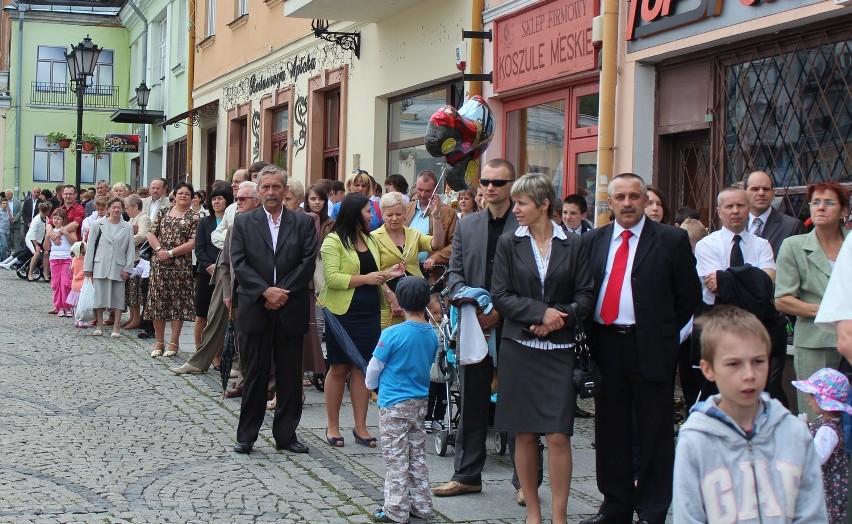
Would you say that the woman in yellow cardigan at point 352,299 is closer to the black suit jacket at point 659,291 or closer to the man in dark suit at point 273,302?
the man in dark suit at point 273,302

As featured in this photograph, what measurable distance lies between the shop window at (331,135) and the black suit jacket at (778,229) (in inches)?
496

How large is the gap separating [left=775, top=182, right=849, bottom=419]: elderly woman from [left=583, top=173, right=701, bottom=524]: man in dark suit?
27.7 inches

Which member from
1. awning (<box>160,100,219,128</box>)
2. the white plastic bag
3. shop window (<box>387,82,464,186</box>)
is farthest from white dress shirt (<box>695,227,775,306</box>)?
awning (<box>160,100,219,128</box>)

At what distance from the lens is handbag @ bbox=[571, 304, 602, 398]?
591cm

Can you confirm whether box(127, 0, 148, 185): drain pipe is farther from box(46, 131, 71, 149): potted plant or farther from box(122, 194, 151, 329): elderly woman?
box(122, 194, 151, 329): elderly woman

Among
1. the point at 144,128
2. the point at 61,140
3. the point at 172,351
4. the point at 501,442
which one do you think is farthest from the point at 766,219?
the point at 61,140

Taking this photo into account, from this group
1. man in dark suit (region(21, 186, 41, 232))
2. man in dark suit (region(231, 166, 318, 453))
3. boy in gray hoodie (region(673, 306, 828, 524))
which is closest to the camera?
boy in gray hoodie (region(673, 306, 828, 524))

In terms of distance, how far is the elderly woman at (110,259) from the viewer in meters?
14.8

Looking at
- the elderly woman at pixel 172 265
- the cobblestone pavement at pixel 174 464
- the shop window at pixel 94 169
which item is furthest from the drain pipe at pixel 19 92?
the cobblestone pavement at pixel 174 464

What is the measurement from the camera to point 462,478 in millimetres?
6957

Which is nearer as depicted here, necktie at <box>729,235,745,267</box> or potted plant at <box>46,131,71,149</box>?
necktie at <box>729,235,745,267</box>

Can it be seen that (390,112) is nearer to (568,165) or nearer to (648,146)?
(568,165)

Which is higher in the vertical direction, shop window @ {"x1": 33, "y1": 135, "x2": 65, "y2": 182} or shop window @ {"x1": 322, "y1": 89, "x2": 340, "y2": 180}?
shop window @ {"x1": 33, "y1": 135, "x2": 65, "y2": 182}

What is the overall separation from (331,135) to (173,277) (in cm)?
789
